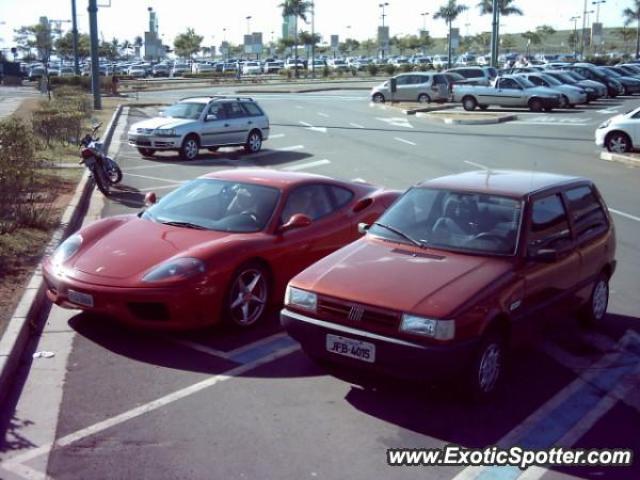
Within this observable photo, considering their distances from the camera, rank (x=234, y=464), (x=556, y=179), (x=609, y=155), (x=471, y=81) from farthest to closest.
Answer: (x=471, y=81), (x=609, y=155), (x=556, y=179), (x=234, y=464)

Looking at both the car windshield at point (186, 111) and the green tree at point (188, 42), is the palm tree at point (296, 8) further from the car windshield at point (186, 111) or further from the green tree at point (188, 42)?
the car windshield at point (186, 111)

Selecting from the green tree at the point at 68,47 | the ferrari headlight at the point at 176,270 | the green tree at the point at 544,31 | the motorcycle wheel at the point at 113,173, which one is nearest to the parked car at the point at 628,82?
the motorcycle wheel at the point at 113,173

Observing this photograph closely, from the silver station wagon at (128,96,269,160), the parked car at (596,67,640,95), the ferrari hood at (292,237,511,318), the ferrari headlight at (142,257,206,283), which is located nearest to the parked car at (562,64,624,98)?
the parked car at (596,67,640,95)

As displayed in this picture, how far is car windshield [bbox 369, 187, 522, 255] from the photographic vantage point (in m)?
6.20

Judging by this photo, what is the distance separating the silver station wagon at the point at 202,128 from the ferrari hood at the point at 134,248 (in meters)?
12.8

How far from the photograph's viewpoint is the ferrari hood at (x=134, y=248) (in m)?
6.78

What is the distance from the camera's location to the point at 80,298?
6.69m

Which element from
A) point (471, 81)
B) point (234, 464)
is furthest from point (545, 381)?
point (471, 81)

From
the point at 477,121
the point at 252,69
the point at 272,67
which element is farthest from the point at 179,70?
the point at 477,121

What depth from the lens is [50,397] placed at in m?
5.70

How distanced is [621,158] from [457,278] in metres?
15.8

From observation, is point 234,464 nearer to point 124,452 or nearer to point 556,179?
point 124,452

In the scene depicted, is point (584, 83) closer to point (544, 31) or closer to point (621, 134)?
point (621, 134)

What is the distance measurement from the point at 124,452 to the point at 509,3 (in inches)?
3658
